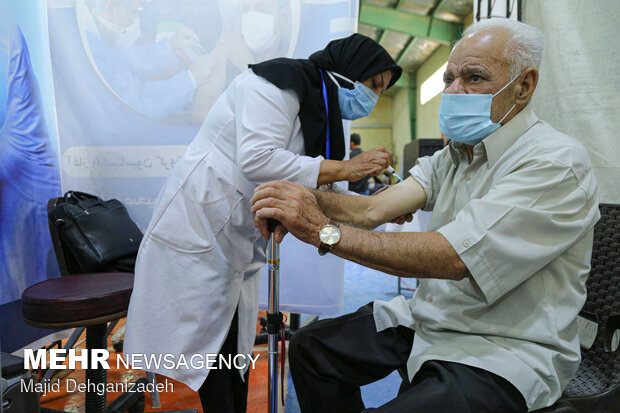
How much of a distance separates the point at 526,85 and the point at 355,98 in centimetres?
62

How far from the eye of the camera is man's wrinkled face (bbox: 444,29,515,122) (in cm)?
108

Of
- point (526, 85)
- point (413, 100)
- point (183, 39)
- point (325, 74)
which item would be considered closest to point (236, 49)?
point (183, 39)

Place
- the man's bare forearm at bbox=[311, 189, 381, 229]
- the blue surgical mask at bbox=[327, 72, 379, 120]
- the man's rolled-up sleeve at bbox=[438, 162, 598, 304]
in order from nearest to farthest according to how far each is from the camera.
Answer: the man's rolled-up sleeve at bbox=[438, 162, 598, 304], the man's bare forearm at bbox=[311, 189, 381, 229], the blue surgical mask at bbox=[327, 72, 379, 120]

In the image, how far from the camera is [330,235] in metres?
0.92

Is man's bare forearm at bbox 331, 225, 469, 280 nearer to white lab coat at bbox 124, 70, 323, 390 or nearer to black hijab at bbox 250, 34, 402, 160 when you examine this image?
white lab coat at bbox 124, 70, 323, 390

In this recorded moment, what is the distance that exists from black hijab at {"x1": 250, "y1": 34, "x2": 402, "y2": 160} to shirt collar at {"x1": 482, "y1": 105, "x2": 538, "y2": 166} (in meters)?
0.56

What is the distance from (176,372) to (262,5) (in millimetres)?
2066

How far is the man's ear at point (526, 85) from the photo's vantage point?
1.08 meters

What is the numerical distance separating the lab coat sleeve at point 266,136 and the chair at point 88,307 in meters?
0.71

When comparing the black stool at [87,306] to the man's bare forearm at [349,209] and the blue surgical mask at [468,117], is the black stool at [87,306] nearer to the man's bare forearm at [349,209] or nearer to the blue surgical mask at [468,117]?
the man's bare forearm at [349,209]

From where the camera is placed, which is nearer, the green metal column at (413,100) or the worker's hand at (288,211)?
the worker's hand at (288,211)

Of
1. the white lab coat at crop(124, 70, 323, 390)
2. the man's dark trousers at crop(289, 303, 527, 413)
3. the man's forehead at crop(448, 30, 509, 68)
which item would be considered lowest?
the man's dark trousers at crop(289, 303, 527, 413)

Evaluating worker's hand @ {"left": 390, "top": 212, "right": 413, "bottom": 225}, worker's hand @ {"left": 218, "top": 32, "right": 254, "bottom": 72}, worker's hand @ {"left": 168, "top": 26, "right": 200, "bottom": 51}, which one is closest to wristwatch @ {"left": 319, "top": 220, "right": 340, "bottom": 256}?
worker's hand @ {"left": 390, "top": 212, "right": 413, "bottom": 225}

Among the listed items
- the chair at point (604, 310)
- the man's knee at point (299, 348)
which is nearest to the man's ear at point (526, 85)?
the chair at point (604, 310)
